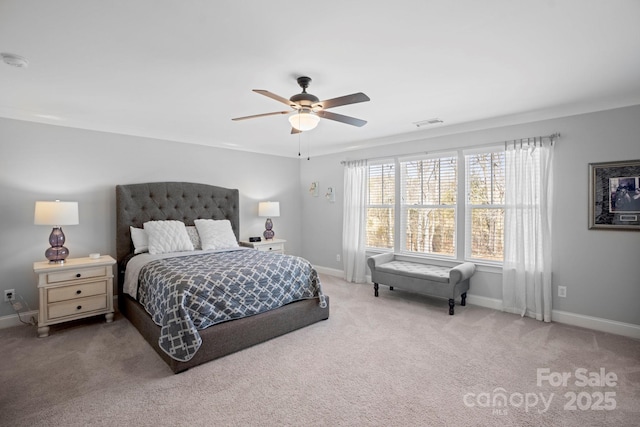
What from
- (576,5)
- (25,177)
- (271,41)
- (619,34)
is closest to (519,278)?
(619,34)

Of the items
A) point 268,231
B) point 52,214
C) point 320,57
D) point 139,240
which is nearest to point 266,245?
point 268,231

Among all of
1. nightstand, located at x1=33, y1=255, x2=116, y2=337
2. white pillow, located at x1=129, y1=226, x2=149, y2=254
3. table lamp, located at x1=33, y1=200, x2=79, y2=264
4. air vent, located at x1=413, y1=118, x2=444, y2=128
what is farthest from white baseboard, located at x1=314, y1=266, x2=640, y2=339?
table lamp, located at x1=33, y1=200, x2=79, y2=264

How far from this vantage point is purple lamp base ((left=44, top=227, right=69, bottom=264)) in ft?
11.1

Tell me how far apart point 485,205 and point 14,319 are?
18.8 feet

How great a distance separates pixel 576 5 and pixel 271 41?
1.78 m

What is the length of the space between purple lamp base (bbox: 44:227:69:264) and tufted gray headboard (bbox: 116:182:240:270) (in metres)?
0.64

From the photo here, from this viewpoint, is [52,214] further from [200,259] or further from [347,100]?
[347,100]

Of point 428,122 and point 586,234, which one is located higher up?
point 428,122

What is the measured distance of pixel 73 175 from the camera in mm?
3846

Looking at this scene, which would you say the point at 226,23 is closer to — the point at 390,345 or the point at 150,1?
the point at 150,1

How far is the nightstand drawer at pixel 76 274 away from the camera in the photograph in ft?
10.6

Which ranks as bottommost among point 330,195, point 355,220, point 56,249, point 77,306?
point 77,306

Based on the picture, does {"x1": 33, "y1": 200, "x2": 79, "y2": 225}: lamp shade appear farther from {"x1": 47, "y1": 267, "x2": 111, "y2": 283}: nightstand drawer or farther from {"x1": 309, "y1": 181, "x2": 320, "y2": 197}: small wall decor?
{"x1": 309, "y1": 181, "x2": 320, "y2": 197}: small wall decor

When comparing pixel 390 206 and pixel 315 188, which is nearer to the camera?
pixel 390 206
